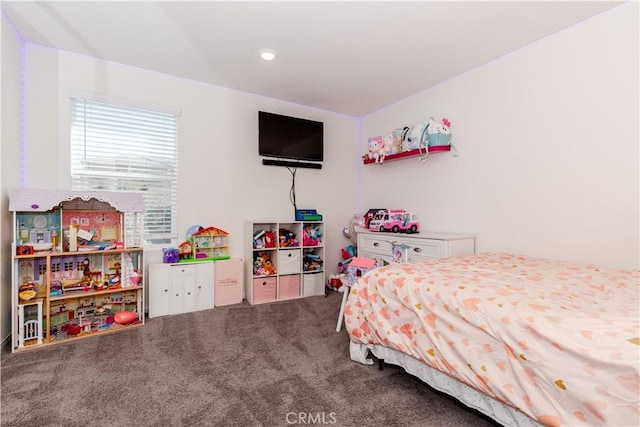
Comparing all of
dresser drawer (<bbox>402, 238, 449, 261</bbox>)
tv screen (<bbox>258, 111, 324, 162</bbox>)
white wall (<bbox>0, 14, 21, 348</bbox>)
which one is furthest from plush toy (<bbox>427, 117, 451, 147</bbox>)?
white wall (<bbox>0, 14, 21, 348</bbox>)

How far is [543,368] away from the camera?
3.46 ft

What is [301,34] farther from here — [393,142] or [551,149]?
[551,149]

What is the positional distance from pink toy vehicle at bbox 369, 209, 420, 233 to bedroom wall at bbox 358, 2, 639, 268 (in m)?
0.23

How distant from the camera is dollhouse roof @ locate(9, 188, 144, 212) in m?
2.22

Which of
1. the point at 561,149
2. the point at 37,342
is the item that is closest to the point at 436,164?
the point at 561,149

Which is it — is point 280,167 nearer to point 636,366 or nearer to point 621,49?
point 621,49

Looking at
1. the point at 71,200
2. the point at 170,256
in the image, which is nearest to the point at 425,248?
the point at 170,256

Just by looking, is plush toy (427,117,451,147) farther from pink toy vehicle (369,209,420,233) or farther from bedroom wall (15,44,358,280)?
bedroom wall (15,44,358,280)

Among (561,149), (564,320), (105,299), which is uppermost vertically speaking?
(561,149)

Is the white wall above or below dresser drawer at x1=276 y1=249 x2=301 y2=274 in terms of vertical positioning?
above

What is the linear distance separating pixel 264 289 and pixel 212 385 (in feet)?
5.40

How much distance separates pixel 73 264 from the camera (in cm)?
260

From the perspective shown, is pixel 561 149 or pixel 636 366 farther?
pixel 561 149

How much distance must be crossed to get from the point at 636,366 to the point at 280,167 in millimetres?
3363
